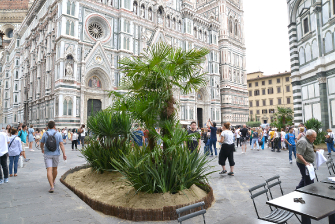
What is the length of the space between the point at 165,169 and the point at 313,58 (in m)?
14.0

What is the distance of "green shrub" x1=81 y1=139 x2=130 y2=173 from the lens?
18.5 ft

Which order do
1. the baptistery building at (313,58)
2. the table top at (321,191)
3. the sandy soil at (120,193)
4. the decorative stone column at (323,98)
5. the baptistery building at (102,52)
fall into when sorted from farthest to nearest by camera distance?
1. the baptistery building at (102,52)
2. the decorative stone column at (323,98)
3. the baptistery building at (313,58)
4. the sandy soil at (120,193)
5. the table top at (321,191)

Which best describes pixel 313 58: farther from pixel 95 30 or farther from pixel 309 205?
pixel 95 30

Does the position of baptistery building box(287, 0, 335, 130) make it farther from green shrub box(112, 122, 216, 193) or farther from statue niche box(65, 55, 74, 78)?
statue niche box(65, 55, 74, 78)

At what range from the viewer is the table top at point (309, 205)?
90.7 inches

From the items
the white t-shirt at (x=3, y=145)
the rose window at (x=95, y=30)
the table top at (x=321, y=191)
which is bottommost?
the table top at (x=321, y=191)

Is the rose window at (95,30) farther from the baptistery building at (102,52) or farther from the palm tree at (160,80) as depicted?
the palm tree at (160,80)

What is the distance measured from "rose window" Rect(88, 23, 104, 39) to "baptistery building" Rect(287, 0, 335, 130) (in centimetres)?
1749

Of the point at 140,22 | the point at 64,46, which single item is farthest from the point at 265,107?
the point at 64,46

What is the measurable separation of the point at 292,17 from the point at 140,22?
1672 cm

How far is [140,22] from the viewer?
2683 cm

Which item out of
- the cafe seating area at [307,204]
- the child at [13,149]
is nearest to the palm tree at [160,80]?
the cafe seating area at [307,204]

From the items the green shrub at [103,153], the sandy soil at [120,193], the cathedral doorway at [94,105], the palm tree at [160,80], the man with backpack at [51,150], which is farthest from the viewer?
the cathedral doorway at [94,105]

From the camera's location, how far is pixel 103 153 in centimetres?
571
